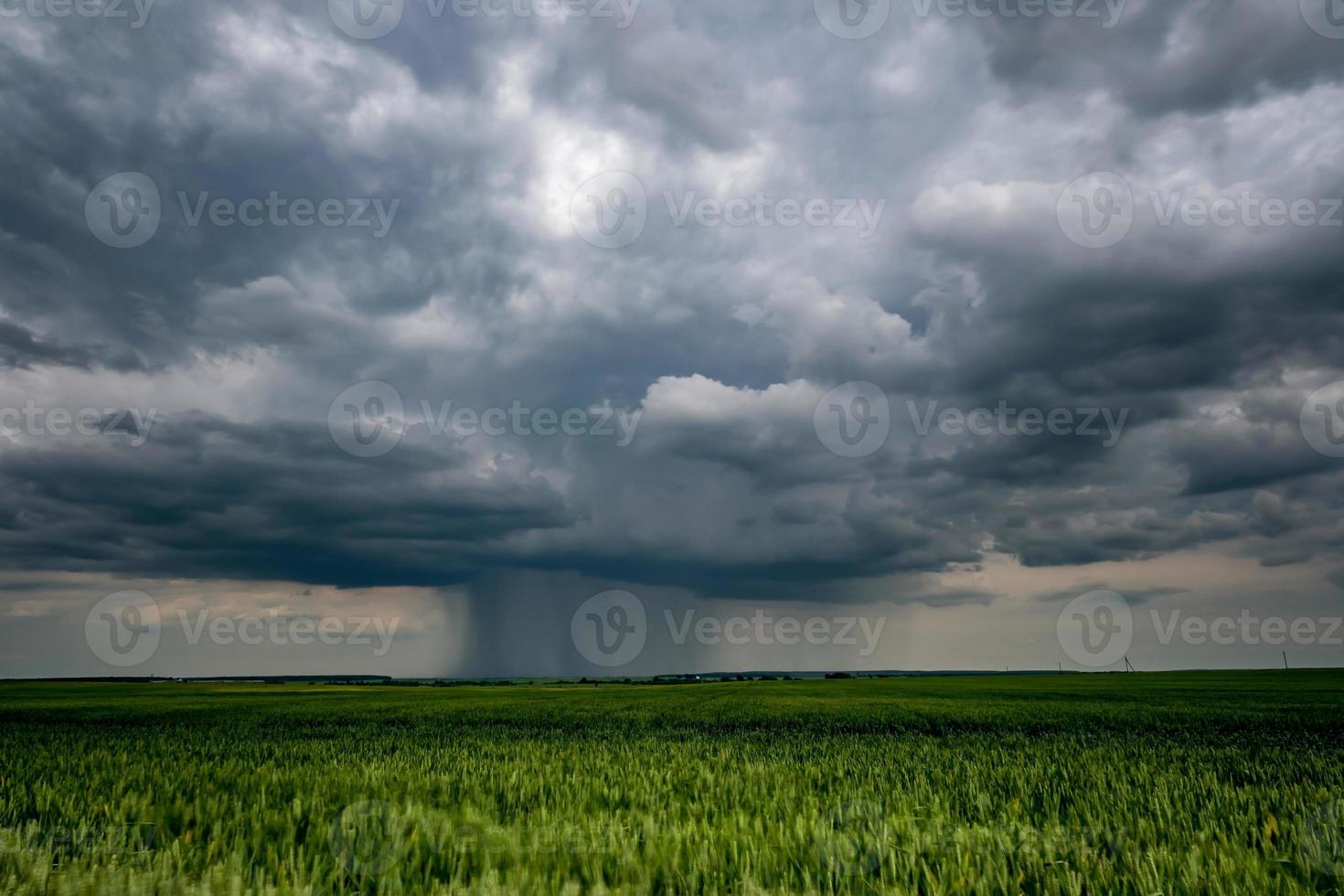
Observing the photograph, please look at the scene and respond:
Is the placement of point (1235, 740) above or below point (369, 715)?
above

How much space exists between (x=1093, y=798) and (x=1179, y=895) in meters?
4.09

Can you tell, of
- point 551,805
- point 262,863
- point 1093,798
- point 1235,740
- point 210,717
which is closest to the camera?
point 262,863

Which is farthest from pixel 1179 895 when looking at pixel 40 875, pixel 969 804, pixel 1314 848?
pixel 40 875

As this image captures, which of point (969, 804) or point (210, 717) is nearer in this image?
point (969, 804)

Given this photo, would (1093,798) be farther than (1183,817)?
Yes

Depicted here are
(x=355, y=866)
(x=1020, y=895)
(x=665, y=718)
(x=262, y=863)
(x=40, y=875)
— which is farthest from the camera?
(x=665, y=718)

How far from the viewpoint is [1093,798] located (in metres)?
7.38

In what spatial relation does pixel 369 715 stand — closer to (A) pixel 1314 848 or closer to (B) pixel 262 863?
(B) pixel 262 863

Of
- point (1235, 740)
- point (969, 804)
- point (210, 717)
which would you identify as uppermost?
point (969, 804)

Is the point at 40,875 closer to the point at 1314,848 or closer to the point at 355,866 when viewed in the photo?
the point at 355,866

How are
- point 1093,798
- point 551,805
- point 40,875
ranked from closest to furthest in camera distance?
point 40,875 < point 551,805 < point 1093,798

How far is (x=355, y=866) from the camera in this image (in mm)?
4211

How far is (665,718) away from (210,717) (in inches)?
833

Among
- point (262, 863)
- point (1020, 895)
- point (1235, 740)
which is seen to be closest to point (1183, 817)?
point (1020, 895)
